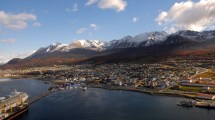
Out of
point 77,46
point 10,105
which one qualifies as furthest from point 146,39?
point 10,105

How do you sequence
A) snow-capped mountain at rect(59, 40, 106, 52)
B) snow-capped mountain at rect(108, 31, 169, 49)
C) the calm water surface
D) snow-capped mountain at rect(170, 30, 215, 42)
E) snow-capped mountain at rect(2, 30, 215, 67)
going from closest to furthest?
the calm water surface, snow-capped mountain at rect(2, 30, 215, 67), snow-capped mountain at rect(170, 30, 215, 42), snow-capped mountain at rect(108, 31, 169, 49), snow-capped mountain at rect(59, 40, 106, 52)

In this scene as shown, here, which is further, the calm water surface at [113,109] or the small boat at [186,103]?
the small boat at [186,103]

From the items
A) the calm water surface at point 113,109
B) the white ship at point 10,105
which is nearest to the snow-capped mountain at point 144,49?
the calm water surface at point 113,109

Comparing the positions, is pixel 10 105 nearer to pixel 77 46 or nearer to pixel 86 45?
pixel 77 46

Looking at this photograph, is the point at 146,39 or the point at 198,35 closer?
the point at 198,35

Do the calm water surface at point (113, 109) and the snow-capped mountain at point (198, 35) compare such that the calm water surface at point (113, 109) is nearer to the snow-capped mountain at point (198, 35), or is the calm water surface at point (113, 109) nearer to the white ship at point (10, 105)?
the white ship at point (10, 105)

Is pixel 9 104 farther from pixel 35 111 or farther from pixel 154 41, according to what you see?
pixel 154 41

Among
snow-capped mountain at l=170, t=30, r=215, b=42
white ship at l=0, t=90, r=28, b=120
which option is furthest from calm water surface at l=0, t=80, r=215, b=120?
snow-capped mountain at l=170, t=30, r=215, b=42

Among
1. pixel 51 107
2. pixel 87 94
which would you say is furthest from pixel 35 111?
pixel 87 94

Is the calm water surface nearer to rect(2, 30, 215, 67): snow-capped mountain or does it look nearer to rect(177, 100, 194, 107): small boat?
rect(177, 100, 194, 107): small boat
